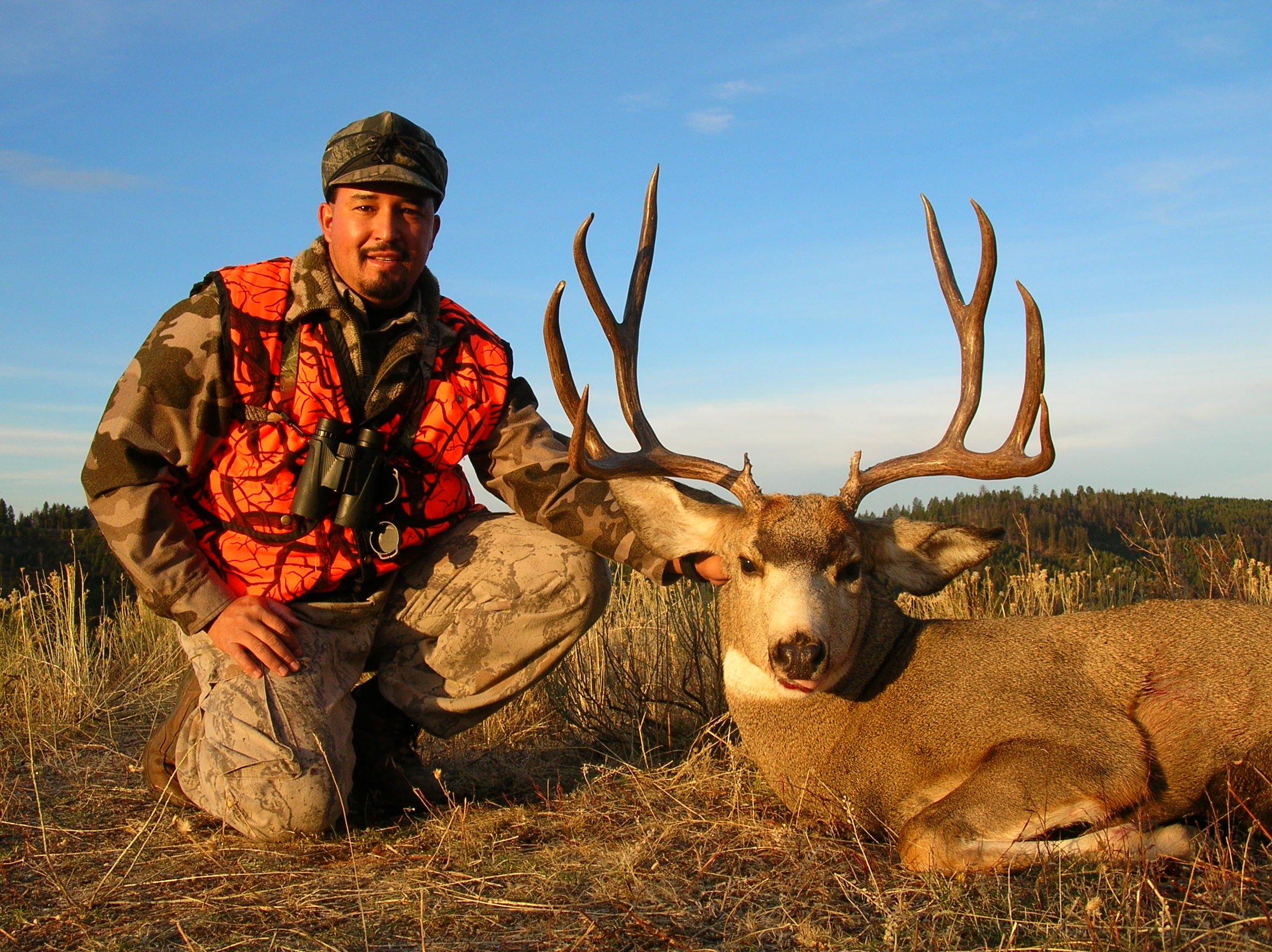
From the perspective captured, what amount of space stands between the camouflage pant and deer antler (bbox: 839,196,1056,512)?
131cm

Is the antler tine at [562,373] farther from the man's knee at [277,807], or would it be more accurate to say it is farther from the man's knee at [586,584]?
the man's knee at [277,807]

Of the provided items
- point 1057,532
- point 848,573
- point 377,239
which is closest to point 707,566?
point 848,573

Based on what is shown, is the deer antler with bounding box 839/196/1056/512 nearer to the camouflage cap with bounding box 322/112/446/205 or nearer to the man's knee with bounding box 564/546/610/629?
the man's knee with bounding box 564/546/610/629

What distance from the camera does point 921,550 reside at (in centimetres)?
426

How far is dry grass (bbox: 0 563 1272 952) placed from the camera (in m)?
2.75

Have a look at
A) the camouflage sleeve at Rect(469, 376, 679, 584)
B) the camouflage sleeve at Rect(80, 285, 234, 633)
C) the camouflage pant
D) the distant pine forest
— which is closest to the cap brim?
the camouflage sleeve at Rect(80, 285, 234, 633)

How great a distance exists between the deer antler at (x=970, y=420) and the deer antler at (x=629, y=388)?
1.72 ft

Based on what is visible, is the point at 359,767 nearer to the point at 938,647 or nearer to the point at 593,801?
the point at 593,801

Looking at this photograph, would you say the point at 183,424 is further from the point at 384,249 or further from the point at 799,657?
the point at 799,657

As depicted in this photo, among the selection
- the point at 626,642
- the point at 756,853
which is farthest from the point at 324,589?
the point at 626,642

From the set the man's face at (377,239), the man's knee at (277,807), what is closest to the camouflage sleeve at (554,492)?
the man's face at (377,239)

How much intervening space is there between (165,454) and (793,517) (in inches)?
92.7

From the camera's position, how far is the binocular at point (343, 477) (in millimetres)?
4184

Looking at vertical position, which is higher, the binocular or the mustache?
the mustache
